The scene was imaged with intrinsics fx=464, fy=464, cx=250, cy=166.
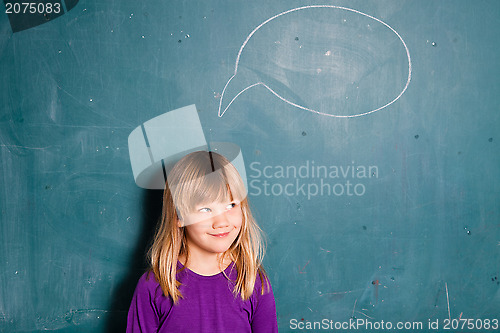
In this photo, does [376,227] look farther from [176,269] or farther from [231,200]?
[176,269]

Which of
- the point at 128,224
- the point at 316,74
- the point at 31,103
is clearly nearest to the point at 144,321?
the point at 128,224

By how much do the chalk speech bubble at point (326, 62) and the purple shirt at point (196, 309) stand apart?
462 mm

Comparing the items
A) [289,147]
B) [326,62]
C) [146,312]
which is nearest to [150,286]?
[146,312]

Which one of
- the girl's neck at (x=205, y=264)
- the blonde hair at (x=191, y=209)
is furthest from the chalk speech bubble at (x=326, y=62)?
the girl's neck at (x=205, y=264)

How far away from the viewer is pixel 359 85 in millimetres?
1287

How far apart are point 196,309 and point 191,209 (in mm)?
240

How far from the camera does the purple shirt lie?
1.10 meters

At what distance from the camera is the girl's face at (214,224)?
3.58ft

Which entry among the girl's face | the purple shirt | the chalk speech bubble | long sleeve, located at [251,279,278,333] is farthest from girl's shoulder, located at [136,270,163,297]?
the chalk speech bubble

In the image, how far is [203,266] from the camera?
3.76ft

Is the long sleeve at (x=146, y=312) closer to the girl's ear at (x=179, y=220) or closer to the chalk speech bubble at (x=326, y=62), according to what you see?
the girl's ear at (x=179, y=220)

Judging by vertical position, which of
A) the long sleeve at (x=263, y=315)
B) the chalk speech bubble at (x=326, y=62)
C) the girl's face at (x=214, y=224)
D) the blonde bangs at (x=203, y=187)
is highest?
the chalk speech bubble at (x=326, y=62)

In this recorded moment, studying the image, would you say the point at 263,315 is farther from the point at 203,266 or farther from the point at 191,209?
the point at 191,209

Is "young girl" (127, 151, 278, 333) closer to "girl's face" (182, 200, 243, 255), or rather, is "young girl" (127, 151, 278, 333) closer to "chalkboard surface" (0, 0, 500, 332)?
"girl's face" (182, 200, 243, 255)
